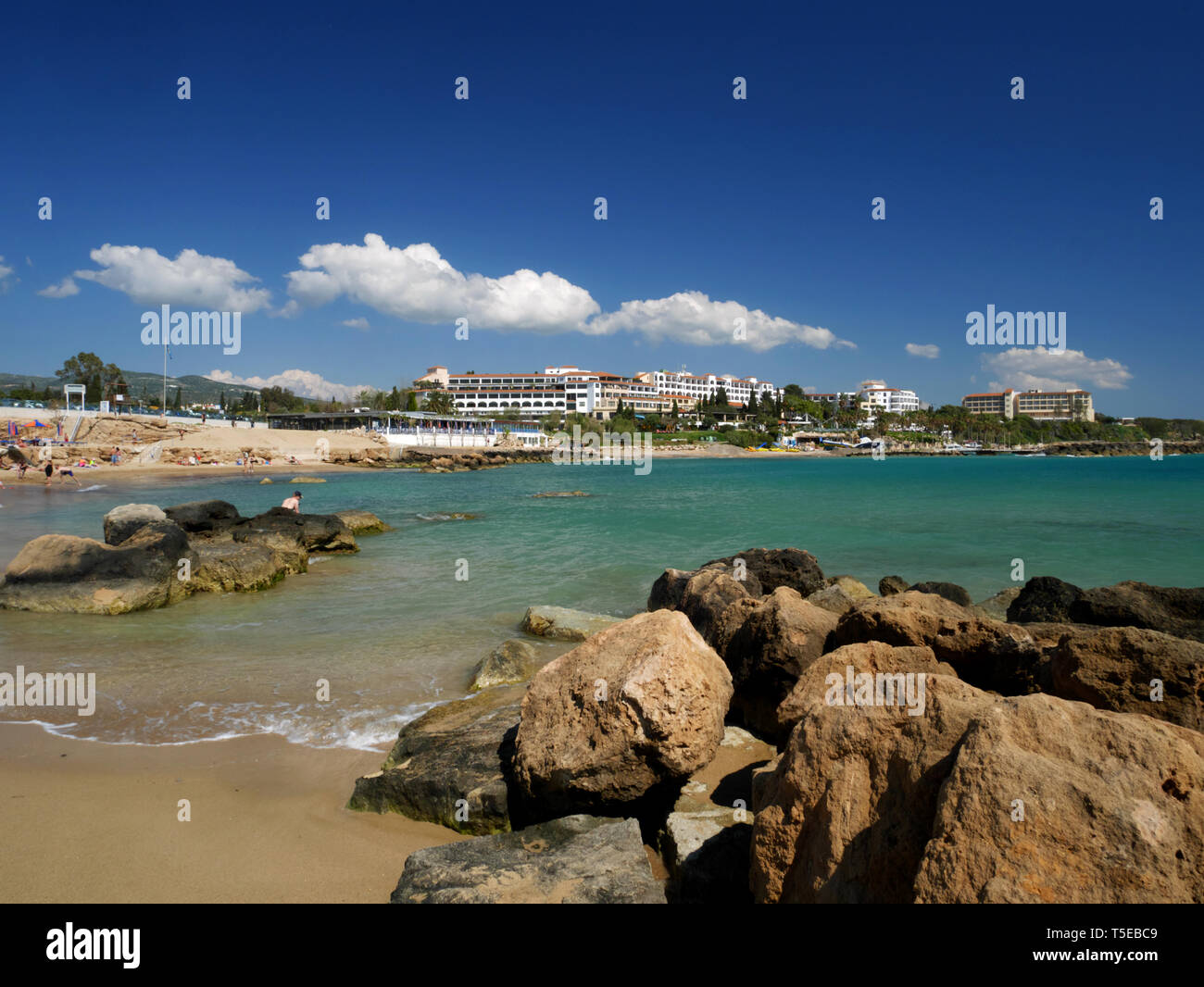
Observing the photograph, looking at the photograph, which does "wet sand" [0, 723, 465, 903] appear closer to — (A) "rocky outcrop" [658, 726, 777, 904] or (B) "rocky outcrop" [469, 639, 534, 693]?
(A) "rocky outcrop" [658, 726, 777, 904]

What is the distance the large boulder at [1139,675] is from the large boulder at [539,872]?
3201mm

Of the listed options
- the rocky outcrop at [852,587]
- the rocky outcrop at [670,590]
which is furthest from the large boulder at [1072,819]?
the rocky outcrop at [852,587]

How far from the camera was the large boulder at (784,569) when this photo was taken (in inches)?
491

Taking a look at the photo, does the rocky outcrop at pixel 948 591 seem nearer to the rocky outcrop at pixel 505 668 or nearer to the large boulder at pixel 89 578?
the rocky outcrop at pixel 505 668

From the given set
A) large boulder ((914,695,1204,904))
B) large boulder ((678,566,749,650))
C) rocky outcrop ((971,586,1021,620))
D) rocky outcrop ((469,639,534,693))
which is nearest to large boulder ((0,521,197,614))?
rocky outcrop ((469,639,534,693))

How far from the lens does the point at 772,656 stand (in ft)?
21.2

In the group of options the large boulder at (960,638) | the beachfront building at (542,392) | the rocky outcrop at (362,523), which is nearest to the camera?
the large boulder at (960,638)

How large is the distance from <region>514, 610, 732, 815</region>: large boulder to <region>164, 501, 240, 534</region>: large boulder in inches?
721

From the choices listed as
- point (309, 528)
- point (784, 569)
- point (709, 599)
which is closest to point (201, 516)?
point (309, 528)

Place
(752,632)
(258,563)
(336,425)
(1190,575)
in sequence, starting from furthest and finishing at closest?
(336,425)
(1190,575)
(258,563)
(752,632)
